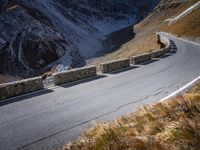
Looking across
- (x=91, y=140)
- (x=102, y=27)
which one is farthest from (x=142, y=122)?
(x=102, y=27)

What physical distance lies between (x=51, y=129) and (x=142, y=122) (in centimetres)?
300

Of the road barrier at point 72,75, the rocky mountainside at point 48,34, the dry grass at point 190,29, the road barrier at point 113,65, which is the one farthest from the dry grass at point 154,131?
the dry grass at point 190,29

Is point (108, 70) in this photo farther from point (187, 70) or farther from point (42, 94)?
point (42, 94)

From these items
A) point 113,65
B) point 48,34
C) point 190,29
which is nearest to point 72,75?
point 113,65

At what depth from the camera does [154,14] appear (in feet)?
374

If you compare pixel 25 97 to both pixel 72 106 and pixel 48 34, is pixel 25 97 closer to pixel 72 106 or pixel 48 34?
pixel 72 106

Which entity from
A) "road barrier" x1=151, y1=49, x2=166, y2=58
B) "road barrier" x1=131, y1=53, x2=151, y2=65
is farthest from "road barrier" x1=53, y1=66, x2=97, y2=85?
"road barrier" x1=151, y1=49, x2=166, y2=58

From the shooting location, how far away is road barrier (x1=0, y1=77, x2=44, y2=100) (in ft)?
46.6

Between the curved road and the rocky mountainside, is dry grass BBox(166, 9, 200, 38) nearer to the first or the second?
the rocky mountainside

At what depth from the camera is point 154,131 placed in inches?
290

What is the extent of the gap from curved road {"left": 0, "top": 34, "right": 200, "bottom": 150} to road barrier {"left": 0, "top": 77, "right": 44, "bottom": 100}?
718 mm

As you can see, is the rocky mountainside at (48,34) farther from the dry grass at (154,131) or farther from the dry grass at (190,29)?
the dry grass at (154,131)

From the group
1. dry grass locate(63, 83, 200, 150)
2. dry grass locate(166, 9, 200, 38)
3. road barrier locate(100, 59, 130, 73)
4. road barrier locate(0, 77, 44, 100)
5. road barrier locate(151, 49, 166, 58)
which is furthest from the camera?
dry grass locate(166, 9, 200, 38)

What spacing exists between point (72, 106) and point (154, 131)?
540 centimetres
